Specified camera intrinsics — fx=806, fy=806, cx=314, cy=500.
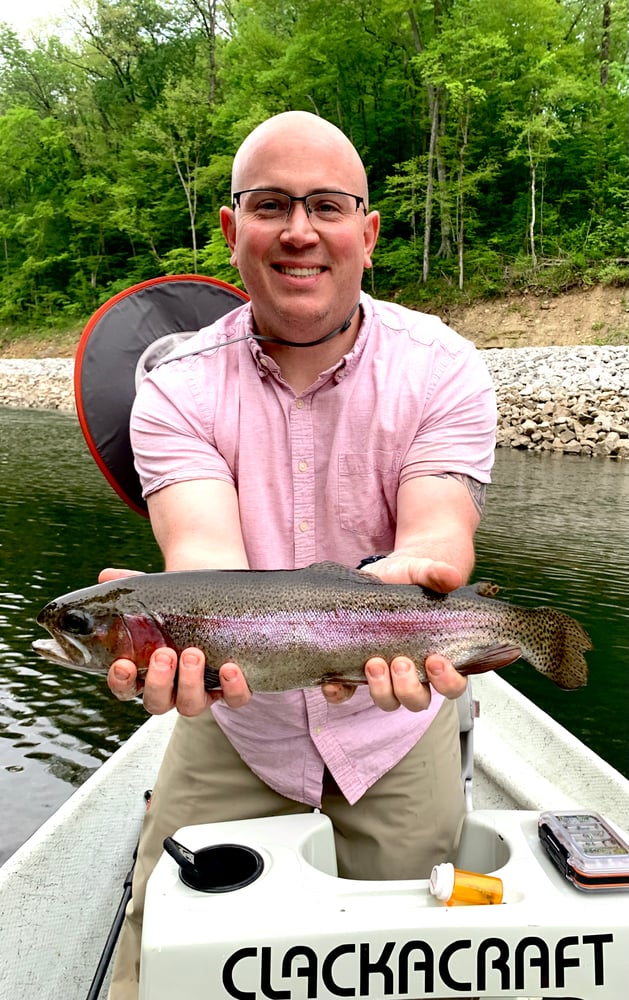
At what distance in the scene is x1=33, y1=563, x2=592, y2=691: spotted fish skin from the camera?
264 cm

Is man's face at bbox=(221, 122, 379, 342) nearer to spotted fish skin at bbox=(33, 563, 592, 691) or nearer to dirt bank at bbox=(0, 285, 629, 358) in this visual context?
spotted fish skin at bbox=(33, 563, 592, 691)

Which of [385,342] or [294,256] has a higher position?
[294,256]

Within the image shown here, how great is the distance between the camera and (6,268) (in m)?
63.2

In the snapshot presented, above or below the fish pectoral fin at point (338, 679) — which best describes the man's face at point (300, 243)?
above

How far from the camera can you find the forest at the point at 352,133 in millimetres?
37125

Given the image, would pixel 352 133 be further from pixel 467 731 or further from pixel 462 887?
pixel 462 887

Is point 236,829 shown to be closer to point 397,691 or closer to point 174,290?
point 397,691

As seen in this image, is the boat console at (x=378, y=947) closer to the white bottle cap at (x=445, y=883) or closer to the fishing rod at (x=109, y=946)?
the white bottle cap at (x=445, y=883)

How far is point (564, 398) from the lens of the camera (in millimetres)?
25609

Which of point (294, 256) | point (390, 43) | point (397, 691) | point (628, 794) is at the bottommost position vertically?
point (628, 794)

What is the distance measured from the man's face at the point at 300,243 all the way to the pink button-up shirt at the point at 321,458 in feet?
0.64

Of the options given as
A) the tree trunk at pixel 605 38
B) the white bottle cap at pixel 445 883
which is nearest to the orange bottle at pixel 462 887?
the white bottle cap at pixel 445 883

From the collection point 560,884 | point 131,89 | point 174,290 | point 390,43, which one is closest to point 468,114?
point 390,43

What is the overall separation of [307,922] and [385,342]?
6.78 ft
